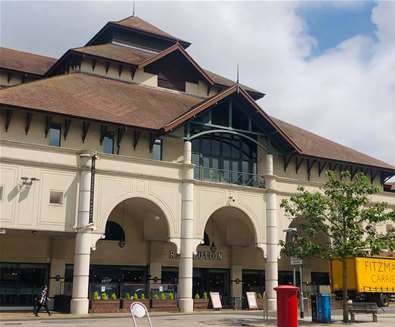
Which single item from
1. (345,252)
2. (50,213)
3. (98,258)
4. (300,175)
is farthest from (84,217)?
(300,175)

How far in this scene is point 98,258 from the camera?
3244cm

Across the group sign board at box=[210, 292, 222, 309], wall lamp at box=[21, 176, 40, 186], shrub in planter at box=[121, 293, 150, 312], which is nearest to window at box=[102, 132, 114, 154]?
wall lamp at box=[21, 176, 40, 186]

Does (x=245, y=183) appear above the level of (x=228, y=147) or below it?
below

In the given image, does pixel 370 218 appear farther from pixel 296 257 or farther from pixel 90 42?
pixel 90 42

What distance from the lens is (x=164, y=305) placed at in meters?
30.9

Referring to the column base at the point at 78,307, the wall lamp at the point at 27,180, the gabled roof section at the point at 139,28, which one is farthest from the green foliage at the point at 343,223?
the gabled roof section at the point at 139,28

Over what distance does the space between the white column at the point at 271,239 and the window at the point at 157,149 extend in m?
7.03

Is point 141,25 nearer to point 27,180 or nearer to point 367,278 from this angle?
point 27,180

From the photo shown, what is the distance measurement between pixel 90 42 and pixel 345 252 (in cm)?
2765

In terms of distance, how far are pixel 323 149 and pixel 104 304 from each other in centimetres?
1914

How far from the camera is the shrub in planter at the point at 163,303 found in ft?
100

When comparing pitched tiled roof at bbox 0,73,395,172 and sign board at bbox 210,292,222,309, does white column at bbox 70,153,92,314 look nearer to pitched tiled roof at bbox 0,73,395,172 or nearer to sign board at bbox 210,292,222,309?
pitched tiled roof at bbox 0,73,395,172

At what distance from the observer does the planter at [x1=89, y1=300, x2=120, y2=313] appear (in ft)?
93.1

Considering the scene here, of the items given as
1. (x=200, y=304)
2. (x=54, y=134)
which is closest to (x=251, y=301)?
(x=200, y=304)
